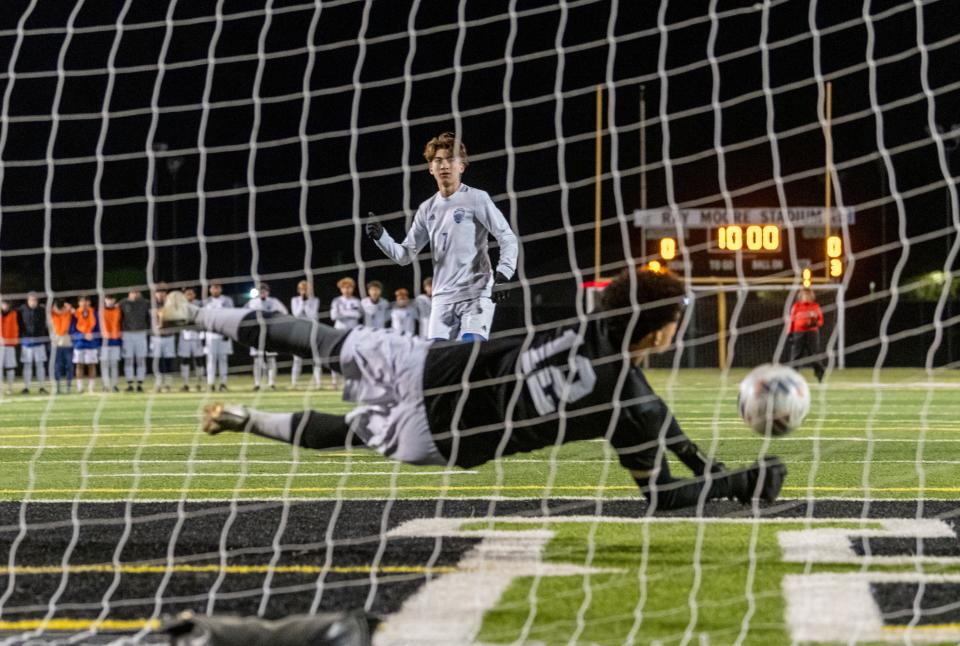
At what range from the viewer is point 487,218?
29.6 ft

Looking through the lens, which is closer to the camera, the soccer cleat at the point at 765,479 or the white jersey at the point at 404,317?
the soccer cleat at the point at 765,479

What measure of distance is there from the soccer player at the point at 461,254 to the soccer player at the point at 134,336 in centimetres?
1496

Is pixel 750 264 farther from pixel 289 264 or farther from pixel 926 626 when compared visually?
pixel 926 626

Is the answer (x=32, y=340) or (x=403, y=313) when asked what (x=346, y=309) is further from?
(x=32, y=340)

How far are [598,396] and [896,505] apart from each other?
2.96 metres

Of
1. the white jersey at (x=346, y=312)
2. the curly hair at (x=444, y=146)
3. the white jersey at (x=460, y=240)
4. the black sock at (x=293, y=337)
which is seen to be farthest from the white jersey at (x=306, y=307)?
the black sock at (x=293, y=337)

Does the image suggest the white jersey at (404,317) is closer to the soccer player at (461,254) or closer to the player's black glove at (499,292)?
the soccer player at (461,254)

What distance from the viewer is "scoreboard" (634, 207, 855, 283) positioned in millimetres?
27625

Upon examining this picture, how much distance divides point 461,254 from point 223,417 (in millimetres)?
3652

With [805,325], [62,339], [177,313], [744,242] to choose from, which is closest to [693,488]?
[177,313]

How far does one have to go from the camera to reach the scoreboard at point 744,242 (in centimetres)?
2762

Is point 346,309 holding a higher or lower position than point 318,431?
lower

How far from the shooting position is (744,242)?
91.7 ft

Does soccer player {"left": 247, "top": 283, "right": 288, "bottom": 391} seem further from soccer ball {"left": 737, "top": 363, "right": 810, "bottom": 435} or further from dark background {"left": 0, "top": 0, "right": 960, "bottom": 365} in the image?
soccer ball {"left": 737, "top": 363, "right": 810, "bottom": 435}
